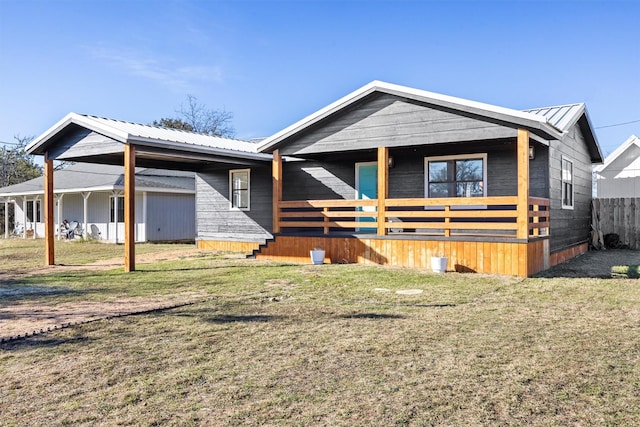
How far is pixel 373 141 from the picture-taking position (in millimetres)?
11102

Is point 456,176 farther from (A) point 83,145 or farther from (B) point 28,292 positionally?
(B) point 28,292

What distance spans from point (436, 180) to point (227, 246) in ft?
23.3

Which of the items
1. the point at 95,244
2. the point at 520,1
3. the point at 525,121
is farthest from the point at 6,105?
the point at 525,121

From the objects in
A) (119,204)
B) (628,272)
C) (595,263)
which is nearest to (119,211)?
(119,204)

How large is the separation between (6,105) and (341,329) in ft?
99.9

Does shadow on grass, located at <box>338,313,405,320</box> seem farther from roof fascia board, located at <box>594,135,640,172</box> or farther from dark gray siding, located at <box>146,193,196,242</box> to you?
roof fascia board, located at <box>594,135,640,172</box>

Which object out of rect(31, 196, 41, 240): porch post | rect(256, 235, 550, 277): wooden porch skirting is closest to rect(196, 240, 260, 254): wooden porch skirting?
rect(256, 235, 550, 277): wooden porch skirting

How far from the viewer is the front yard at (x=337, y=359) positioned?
10.4ft

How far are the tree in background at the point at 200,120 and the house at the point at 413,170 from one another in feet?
98.3

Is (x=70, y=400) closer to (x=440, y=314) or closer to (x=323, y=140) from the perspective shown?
(x=440, y=314)

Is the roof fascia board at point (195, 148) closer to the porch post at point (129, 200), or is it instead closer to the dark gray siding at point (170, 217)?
the porch post at point (129, 200)

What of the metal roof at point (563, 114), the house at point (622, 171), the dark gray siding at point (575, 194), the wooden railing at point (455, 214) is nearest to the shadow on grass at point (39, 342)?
the wooden railing at point (455, 214)

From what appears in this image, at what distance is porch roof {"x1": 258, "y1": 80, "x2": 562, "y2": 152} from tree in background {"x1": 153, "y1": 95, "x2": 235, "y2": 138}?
33218 millimetres

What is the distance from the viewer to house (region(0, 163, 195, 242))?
69.9ft
